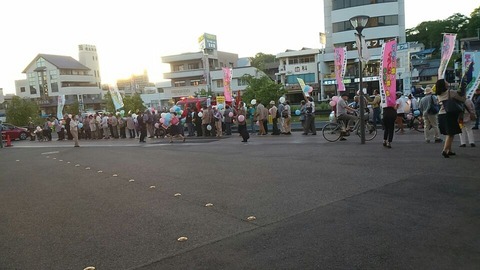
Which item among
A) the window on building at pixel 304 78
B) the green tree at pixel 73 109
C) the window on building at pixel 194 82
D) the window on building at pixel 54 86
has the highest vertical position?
the window on building at pixel 54 86

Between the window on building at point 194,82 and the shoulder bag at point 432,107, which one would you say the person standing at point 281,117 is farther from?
the window on building at point 194,82

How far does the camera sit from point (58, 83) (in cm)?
6850

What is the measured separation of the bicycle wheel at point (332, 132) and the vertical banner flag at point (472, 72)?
537cm

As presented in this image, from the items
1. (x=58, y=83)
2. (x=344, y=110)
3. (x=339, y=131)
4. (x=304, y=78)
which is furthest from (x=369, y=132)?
(x=58, y=83)

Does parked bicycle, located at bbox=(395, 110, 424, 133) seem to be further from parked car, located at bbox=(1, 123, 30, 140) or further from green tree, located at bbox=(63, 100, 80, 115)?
green tree, located at bbox=(63, 100, 80, 115)

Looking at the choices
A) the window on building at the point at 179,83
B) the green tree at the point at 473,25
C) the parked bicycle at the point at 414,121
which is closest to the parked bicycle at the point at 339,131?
the parked bicycle at the point at 414,121

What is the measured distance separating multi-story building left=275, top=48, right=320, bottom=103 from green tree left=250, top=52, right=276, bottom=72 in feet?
20.2

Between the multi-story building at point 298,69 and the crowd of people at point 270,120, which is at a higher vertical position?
the multi-story building at point 298,69

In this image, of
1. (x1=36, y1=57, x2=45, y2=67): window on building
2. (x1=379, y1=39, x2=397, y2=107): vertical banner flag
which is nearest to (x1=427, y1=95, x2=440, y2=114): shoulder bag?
(x1=379, y1=39, x2=397, y2=107): vertical banner flag

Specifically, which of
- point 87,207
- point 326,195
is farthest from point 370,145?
point 87,207

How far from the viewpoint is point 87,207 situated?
6.71 m

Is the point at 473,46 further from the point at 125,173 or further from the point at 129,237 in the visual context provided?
the point at 129,237

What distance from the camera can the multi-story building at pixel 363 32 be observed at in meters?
46.5

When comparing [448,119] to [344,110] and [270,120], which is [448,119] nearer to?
[344,110]
